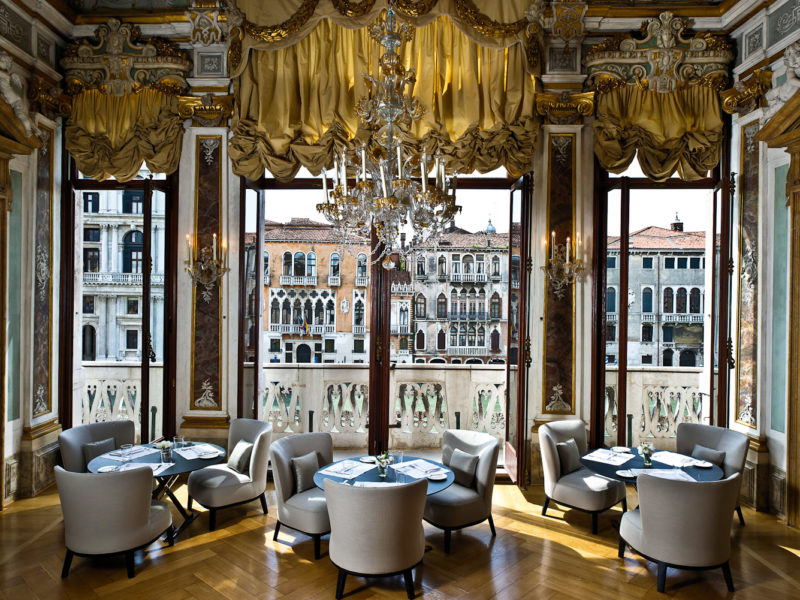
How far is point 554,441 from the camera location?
4453 millimetres

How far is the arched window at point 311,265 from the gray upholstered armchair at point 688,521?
499 cm

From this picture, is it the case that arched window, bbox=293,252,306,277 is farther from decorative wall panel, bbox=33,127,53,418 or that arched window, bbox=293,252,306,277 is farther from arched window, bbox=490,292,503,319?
decorative wall panel, bbox=33,127,53,418

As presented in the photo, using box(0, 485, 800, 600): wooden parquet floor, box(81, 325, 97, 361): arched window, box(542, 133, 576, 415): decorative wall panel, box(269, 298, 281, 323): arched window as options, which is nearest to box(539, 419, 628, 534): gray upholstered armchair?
box(0, 485, 800, 600): wooden parquet floor

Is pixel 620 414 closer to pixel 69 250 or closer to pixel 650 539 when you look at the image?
pixel 650 539

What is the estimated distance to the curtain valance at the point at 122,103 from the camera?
16.7 ft

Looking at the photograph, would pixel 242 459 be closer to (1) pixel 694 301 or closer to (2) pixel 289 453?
(2) pixel 289 453

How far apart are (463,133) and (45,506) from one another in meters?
4.92

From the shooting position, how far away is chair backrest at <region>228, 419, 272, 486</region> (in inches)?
A: 172

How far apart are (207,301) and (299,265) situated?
81.9 inches

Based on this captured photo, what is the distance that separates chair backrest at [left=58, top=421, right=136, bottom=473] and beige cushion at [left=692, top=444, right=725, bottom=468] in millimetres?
4816

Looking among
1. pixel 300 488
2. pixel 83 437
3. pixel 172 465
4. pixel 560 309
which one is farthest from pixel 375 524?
pixel 560 309

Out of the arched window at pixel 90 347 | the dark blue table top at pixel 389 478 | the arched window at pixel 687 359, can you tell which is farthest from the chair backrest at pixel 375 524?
the arched window at pixel 90 347

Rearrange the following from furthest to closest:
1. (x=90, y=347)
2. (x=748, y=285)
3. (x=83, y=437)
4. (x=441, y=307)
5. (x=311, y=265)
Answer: (x=90, y=347)
(x=311, y=265)
(x=441, y=307)
(x=748, y=285)
(x=83, y=437)

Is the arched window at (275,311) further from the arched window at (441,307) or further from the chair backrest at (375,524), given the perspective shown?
the chair backrest at (375,524)
